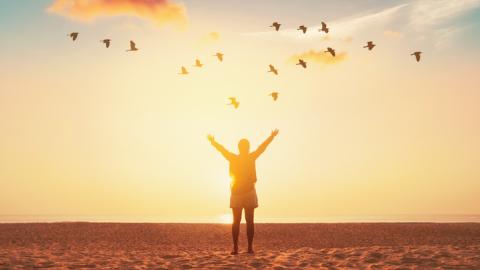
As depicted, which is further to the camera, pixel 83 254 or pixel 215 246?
pixel 215 246

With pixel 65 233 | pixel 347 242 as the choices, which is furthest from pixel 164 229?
pixel 347 242

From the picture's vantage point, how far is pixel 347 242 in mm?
27172

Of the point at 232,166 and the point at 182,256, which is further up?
the point at 232,166

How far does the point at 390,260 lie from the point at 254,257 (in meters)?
3.08

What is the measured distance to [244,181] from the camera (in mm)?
12875

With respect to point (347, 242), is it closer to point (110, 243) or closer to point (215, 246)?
point (215, 246)

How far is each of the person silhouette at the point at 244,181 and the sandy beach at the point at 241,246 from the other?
2.95 feet

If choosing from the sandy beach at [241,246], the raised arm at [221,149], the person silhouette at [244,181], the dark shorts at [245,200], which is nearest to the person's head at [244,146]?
the person silhouette at [244,181]

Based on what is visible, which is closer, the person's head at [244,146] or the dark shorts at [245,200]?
the dark shorts at [245,200]

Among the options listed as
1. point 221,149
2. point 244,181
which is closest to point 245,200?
point 244,181

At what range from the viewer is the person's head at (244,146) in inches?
Result: 514

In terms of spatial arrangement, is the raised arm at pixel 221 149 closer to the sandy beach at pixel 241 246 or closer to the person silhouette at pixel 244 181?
the person silhouette at pixel 244 181

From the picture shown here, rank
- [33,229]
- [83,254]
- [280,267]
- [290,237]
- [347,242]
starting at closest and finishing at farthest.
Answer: [280,267] → [83,254] → [347,242] → [290,237] → [33,229]

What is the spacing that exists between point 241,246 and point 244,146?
1126 centimetres
